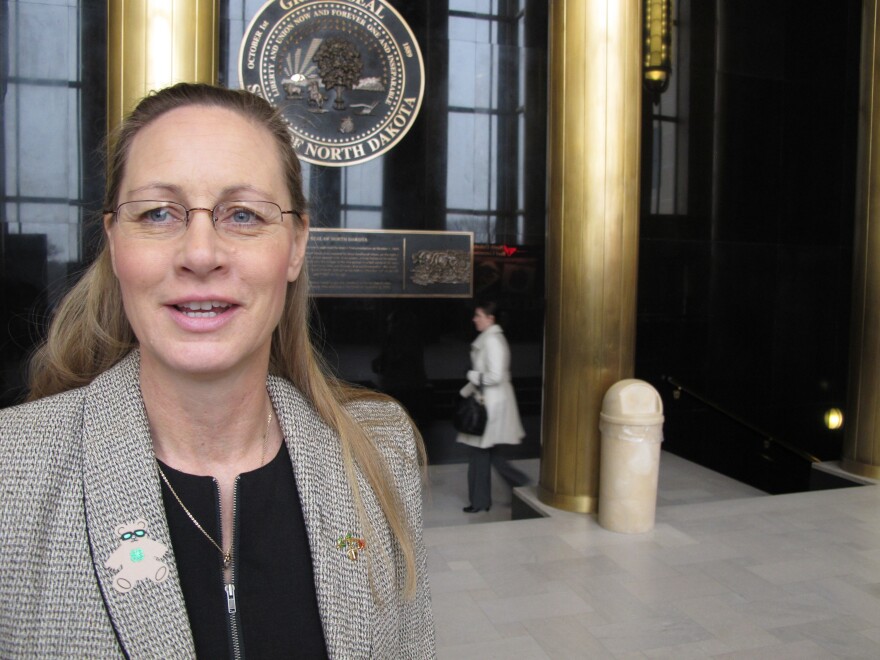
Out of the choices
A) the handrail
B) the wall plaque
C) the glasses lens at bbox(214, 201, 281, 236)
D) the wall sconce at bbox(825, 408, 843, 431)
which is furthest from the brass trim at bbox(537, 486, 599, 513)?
the wall sconce at bbox(825, 408, 843, 431)

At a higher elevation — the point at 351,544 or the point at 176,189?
the point at 176,189

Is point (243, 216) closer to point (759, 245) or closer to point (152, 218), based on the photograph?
point (152, 218)

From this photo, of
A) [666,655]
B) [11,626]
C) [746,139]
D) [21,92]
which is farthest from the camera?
[746,139]

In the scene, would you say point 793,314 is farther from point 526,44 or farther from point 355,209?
point 355,209

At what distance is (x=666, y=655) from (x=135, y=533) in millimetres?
3316

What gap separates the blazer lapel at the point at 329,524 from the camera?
1.36m

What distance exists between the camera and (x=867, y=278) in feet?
24.6

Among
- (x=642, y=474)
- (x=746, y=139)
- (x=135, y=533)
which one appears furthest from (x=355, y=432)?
(x=746, y=139)

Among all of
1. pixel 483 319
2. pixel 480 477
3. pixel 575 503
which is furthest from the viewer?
pixel 480 477

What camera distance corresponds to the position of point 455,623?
4152 mm

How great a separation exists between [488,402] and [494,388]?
0.14 metres

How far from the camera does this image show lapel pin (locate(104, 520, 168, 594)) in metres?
1.22

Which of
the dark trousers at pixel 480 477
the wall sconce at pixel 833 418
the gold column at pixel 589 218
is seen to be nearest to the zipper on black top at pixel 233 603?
the gold column at pixel 589 218

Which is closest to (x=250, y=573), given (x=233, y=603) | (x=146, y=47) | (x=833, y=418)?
(x=233, y=603)
